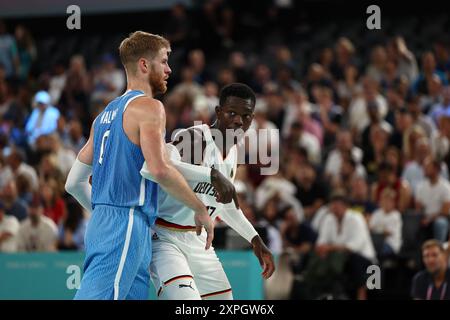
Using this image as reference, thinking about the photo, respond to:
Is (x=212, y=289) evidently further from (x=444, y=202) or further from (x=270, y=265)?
(x=444, y=202)

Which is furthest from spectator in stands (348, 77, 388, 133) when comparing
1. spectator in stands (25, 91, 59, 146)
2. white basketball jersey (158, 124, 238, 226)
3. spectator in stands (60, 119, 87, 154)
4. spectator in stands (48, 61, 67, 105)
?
white basketball jersey (158, 124, 238, 226)

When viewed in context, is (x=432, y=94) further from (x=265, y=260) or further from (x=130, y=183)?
(x=130, y=183)

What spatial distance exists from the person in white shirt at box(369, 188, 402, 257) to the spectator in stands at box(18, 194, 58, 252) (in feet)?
14.8

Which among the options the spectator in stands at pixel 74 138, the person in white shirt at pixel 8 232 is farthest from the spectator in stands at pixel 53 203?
the spectator in stands at pixel 74 138

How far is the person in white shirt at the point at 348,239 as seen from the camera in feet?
40.5

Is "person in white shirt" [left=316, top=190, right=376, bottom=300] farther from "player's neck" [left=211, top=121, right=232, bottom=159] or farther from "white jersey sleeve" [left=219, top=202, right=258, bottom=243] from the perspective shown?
"player's neck" [left=211, top=121, right=232, bottom=159]

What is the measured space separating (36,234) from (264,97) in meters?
5.45

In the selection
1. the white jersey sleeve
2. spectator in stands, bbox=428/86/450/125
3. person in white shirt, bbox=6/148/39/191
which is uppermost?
Answer: spectator in stands, bbox=428/86/450/125

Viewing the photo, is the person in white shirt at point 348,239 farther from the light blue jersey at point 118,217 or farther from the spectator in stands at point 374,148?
the light blue jersey at point 118,217

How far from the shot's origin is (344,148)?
47.5ft

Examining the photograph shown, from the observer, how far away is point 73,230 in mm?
13688

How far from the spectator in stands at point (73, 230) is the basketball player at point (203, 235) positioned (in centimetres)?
657

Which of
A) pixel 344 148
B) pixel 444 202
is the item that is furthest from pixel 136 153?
pixel 344 148

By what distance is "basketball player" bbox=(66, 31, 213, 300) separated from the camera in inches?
229
